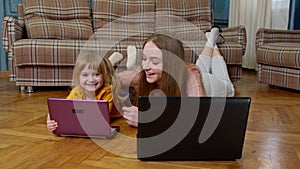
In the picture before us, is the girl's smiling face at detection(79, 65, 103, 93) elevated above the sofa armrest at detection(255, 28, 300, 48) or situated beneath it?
situated beneath

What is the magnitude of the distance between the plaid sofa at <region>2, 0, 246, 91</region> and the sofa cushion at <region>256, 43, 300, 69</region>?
23cm

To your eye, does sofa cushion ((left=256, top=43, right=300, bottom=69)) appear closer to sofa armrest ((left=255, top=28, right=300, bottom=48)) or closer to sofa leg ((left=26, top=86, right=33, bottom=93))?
sofa armrest ((left=255, top=28, right=300, bottom=48))

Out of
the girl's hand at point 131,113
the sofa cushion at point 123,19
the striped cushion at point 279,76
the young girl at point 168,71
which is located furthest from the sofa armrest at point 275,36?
the girl's hand at point 131,113

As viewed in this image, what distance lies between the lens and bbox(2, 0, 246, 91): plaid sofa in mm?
1973

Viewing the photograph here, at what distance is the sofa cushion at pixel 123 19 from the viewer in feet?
8.06

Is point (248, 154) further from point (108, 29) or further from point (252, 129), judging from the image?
point (108, 29)

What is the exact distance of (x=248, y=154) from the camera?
0.99 m

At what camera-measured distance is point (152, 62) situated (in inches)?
42.2

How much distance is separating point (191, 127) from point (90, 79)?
1.74 ft

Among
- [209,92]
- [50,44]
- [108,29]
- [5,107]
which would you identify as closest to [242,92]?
[209,92]

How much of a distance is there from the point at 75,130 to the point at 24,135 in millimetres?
192

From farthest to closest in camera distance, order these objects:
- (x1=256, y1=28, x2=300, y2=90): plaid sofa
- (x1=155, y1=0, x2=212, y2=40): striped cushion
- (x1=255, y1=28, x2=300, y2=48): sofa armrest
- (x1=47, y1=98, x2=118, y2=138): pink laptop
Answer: (x1=155, y1=0, x2=212, y2=40): striped cushion → (x1=255, y1=28, x2=300, y2=48): sofa armrest → (x1=256, y1=28, x2=300, y2=90): plaid sofa → (x1=47, y1=98, x2=118, y2=138): pink laptop

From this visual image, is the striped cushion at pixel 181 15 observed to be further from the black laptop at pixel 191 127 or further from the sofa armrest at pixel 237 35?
the black laptop at pixel 191 127

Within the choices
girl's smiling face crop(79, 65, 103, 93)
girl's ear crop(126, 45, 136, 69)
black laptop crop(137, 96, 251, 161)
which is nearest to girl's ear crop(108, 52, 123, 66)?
girl's ear crop(126, 45, 136, 69)
